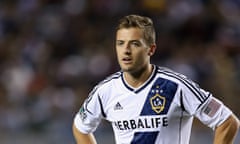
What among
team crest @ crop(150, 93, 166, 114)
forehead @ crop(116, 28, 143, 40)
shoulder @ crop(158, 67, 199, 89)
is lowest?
team crest @ crop(150, 93, 166, 114)

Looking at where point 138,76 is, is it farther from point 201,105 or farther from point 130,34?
point 201,105

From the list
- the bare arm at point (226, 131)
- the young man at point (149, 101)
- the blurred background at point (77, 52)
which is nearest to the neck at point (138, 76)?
the young man at point (149, 101)

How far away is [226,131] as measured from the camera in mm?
6836

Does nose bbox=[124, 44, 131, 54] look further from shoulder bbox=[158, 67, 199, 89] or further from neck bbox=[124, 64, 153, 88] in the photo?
shoulder bbox=[158, 67, 199, 89]

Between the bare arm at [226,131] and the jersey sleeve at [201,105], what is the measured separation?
33mm

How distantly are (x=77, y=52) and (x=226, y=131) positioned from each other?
7.86m

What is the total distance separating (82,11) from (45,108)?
10.3 ft

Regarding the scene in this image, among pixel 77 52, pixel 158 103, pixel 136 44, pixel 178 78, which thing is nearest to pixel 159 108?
pixel 158 103

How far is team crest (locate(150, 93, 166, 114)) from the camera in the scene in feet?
22.6

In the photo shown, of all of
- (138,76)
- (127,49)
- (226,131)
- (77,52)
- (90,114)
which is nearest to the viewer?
(127,49)

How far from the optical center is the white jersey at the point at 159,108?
6840mm

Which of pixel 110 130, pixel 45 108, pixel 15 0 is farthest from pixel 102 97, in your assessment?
pixel 15 0

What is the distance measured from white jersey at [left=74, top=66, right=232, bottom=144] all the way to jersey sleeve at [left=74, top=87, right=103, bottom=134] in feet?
0.27

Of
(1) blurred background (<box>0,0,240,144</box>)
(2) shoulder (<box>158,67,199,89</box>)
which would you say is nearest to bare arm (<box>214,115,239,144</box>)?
(2) shoulder (<box>158,67,199,89</box>)
